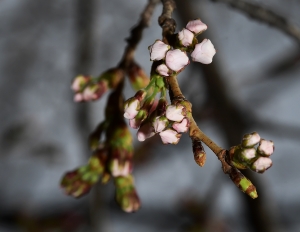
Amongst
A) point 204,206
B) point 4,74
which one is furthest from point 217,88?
point 4,74

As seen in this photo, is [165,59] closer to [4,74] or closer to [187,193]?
[187,193]

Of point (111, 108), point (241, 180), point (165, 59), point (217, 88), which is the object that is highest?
point (165, 59)

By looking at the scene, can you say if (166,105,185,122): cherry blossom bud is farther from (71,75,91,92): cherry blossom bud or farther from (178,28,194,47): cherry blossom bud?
(71,75,91,92): cherry blossom bud

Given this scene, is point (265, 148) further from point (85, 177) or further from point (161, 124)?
point (85, 177)

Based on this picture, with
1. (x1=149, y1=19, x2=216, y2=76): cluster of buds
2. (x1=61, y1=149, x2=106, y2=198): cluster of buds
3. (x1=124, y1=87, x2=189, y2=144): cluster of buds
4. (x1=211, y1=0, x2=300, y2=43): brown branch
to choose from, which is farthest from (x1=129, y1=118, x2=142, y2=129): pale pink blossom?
(x1=211, y1=0, x2=300, y2=43): brown branch

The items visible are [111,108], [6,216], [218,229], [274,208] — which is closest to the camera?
[111,108]

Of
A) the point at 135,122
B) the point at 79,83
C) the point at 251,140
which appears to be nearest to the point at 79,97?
the point at 79,83

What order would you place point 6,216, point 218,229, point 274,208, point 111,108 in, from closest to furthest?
1. point 111,108
2. point 274,208
3. point 6,216
4. point 218,229

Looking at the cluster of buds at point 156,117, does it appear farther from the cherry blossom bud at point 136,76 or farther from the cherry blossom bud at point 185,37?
the cherry blossom bud at point 136,76
